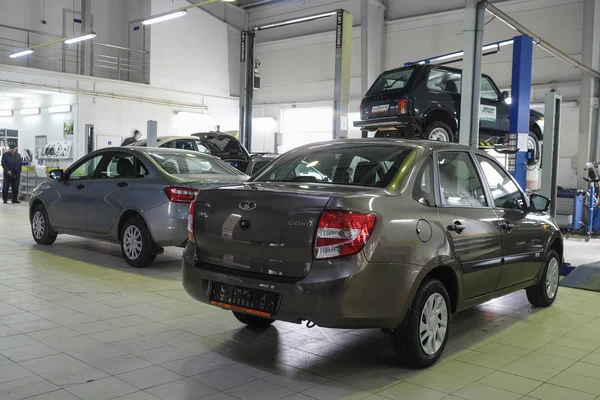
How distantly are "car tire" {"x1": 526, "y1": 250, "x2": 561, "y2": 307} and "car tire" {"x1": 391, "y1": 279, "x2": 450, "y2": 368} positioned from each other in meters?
2.06

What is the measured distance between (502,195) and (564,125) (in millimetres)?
13920

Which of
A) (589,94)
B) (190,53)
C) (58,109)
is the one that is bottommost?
(58,109)

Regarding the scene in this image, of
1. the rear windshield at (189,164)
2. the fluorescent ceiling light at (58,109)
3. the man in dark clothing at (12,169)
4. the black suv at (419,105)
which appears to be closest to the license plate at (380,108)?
the black suv at (419,105)

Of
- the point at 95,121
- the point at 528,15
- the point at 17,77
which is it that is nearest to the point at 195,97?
the point at 95,121

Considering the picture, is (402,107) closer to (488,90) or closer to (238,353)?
(488,90)

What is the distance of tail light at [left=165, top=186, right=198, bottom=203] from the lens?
21.5ft

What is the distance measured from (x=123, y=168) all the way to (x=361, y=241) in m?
4.86

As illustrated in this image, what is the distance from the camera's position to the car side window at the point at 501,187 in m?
4.74

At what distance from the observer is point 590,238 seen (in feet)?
43.8

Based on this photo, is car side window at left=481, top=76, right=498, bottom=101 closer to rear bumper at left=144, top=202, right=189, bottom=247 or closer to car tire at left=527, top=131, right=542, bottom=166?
car tire at left=527, top=131, right=542, bottom=166

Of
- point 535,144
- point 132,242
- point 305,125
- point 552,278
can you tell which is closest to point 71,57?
point 305,125

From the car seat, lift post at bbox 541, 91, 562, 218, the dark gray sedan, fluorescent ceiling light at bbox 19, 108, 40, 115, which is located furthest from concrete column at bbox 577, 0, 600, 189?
fluorescent ceiling light at bbox 19, 108, 40, 115

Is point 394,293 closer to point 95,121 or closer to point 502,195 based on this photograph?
point 502,195

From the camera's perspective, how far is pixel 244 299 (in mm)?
3568
